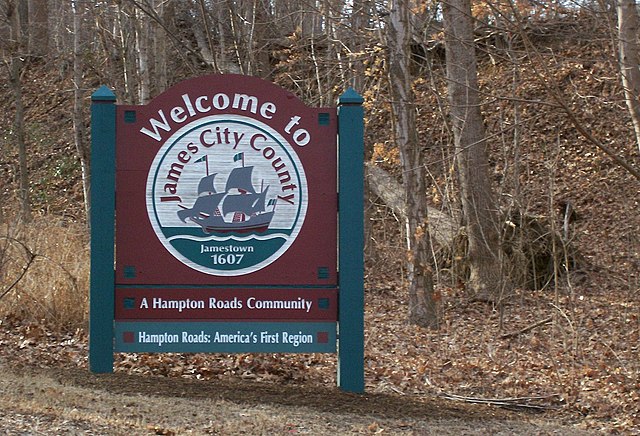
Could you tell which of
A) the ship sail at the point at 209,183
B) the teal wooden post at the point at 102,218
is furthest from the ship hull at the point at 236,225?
the teal wooden post at the point at 102,218

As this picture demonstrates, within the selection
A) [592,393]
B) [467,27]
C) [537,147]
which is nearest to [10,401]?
[592,393]

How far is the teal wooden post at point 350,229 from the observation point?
8.11 m

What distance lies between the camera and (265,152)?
8.06 metres

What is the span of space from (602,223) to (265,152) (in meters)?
16.2

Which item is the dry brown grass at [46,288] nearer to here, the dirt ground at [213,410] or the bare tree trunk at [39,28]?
the dirt ground at [213,410]

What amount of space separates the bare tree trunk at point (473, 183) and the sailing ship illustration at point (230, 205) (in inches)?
337

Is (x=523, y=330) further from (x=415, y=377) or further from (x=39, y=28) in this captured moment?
(x=39, y=28)

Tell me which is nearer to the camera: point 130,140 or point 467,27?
point 130,140

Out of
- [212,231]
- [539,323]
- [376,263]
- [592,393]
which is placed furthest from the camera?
[376,263]

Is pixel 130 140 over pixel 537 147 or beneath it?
beneath

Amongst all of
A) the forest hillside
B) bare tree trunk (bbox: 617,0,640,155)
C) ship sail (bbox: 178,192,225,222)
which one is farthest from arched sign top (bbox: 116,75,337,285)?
bare tree trunk (bbox: 617,0,640,155)

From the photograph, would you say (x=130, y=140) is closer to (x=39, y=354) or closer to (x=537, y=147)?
(x=39, y=354)

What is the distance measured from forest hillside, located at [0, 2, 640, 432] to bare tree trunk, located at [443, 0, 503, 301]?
0.32 metres

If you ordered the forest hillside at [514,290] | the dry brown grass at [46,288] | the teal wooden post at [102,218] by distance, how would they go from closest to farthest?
1. the teal wooden post at [102,218]
2. the forest hillside at [514,290]
3. the dry brown grass at [46,288]
